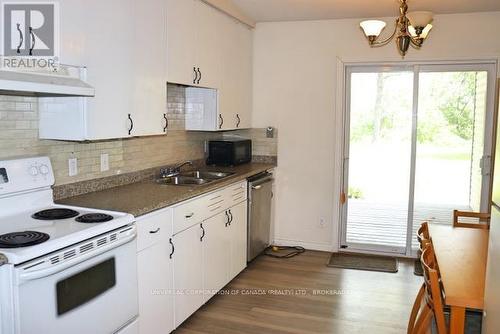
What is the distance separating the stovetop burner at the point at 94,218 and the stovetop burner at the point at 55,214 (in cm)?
10

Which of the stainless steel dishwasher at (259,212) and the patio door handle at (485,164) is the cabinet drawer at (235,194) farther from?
the patio door handle at (485,164)

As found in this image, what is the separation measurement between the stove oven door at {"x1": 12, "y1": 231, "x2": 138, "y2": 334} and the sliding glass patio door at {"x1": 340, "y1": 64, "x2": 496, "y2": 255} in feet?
9.99

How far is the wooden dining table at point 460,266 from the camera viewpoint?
73.8 inches

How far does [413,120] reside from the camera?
4.59 meters

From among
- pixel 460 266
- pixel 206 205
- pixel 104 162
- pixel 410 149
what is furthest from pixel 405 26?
pixel 104 162

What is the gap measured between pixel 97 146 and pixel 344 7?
2590 mm

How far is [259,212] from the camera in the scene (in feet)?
14.7

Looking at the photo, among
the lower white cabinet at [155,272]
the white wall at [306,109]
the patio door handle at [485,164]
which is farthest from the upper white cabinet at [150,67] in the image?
the patio door handle at [485,164]

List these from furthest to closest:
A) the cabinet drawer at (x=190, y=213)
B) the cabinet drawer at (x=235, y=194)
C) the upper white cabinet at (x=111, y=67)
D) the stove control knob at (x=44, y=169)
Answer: the cabinet drawer at (x=235, y=194) → the cabinet drawer at (x=190, y=213) → the stove control knob at (x=44, y=169) → the upper white cabinet at (x=111, y=67)

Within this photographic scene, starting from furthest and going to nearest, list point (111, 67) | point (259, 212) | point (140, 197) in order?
1. point (259, 212)
2. point (140, 197)
3. point (111, 67)

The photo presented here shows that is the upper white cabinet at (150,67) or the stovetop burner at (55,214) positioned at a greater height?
the upper white cabinet at (150,67)

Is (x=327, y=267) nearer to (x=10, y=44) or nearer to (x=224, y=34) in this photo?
(x=224, y=34)

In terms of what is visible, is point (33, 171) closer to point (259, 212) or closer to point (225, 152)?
point (225, 152)

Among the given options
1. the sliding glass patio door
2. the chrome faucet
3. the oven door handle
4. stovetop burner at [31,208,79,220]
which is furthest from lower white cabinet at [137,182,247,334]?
the sliding glass patio door
